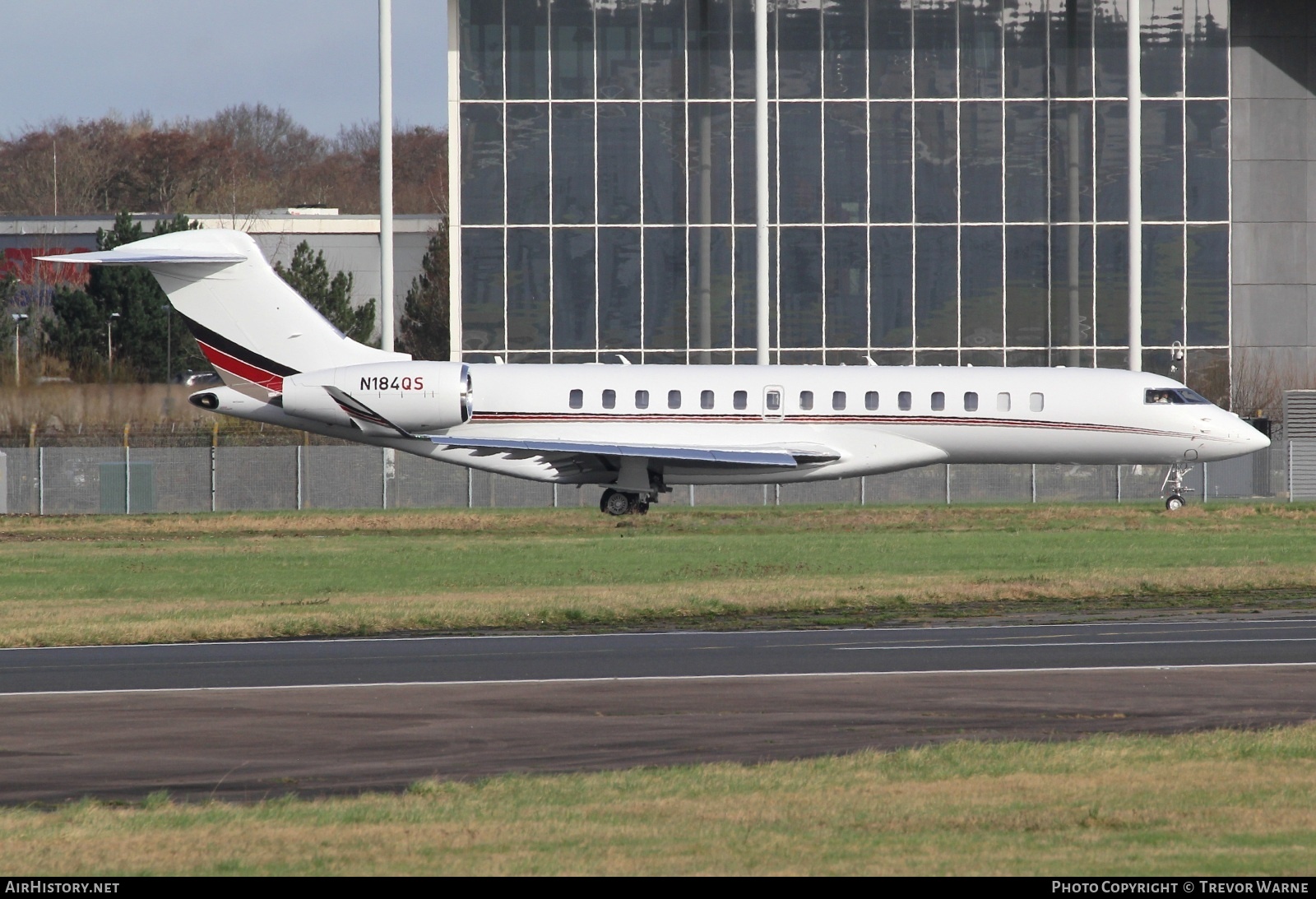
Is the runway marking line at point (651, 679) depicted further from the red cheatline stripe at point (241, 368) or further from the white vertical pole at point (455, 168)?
the white vertical pole at point (455, 168)

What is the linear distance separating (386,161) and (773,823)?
3987cm

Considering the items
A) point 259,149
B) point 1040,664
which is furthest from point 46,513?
point 259,149

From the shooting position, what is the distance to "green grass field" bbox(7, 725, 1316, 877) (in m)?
7.59

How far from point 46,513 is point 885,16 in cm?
2752

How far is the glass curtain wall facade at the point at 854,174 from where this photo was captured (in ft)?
165

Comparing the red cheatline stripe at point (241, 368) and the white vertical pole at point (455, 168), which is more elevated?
the white vertical pole at point (455, 168)

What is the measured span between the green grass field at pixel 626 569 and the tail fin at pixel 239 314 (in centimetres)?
331

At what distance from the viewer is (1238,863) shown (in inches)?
291

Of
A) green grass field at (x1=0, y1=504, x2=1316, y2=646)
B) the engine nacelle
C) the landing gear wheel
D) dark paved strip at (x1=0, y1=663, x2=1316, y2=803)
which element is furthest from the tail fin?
dark paved strip at (x1=0, y1=663, x2=1316, y2=803)

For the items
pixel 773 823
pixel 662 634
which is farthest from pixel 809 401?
pixel 773 823

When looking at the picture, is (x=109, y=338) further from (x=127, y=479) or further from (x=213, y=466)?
(x=213, y=466)

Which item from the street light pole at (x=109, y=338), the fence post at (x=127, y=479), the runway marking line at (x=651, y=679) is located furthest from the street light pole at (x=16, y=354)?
the runway marking line at (x=651, y=679)

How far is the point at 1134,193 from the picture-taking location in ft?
156

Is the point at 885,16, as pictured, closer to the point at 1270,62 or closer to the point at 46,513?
the point at 1270,62
